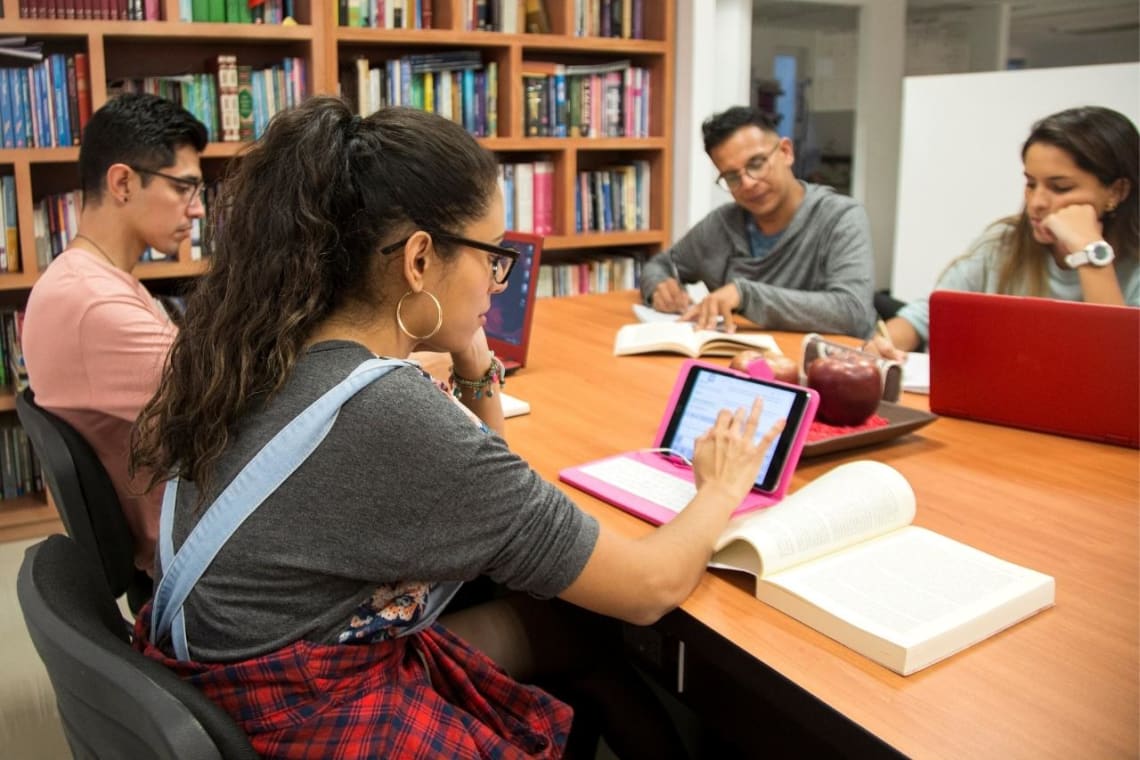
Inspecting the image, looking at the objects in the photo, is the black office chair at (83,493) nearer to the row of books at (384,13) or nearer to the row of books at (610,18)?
the row of books at (384,13)

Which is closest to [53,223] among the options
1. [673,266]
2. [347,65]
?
[347,65]

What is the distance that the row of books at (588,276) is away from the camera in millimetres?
4254

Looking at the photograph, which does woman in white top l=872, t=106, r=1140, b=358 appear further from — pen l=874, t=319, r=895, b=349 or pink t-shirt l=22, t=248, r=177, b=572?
pink t-shirt l=22, t=248, r=177, b=572

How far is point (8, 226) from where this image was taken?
10.4ft

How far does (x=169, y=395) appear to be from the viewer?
1096 mm

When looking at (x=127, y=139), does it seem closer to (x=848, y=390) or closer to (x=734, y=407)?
(x=734, y=407)

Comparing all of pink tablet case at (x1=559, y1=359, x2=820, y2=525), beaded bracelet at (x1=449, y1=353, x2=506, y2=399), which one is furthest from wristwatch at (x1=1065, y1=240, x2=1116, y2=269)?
beaded bracelet at (x1=449, y1=353, x2=506, y2=399)

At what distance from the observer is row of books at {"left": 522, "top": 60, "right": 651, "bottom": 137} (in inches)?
156

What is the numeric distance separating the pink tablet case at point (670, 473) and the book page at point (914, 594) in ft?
0.57

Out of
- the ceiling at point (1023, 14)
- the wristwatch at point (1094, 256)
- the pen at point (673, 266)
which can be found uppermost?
the ceiling at point (1023, 14)

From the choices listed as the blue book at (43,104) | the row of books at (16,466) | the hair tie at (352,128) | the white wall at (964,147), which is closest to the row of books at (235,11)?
the blue book at (43,104)

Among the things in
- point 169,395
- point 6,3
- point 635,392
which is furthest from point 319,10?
point 169,395

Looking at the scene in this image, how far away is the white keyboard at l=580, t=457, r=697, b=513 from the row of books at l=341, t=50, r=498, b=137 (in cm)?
241

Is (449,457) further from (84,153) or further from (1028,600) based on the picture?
(84,153)
